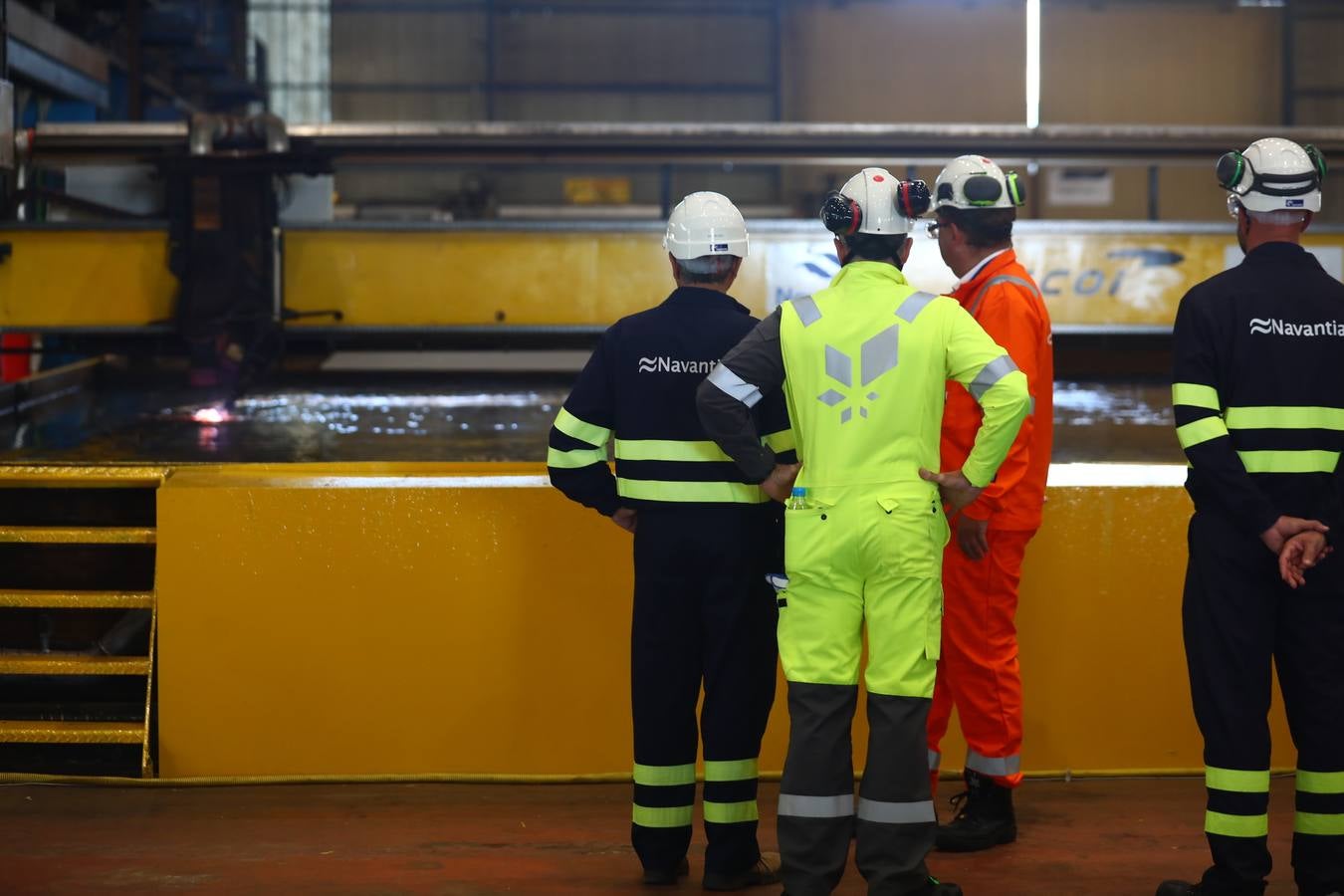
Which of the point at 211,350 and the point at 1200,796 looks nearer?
the point at 1200,796

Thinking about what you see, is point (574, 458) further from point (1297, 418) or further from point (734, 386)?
point (1297, 418)

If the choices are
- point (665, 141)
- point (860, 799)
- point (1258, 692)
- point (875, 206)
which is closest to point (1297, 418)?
point (1258, 692)

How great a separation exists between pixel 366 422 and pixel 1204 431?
466 cm

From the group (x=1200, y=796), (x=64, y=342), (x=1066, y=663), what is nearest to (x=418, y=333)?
Answer: (x=64, y=342)

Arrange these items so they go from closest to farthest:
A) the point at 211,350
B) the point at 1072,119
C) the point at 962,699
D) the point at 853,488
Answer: the point at 853,488
the point at 962,699
the point at 211,350
the point at 1072,119

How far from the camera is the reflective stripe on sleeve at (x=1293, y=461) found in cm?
287

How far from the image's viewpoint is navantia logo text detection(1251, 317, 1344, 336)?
9.43 feet

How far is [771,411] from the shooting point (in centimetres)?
314

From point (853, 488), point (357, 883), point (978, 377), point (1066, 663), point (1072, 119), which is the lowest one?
point (357, 883)

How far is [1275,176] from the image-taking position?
2.94 m

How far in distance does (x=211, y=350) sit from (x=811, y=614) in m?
5.02

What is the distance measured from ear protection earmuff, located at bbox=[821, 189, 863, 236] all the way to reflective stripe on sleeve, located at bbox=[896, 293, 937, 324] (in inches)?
8.2

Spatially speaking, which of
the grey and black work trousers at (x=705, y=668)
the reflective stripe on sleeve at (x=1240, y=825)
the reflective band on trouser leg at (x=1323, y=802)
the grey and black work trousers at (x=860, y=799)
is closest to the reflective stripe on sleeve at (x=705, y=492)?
the grey and black work trousers at (x=705, y=668)

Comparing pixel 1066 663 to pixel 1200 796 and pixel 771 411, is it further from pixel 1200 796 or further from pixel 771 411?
pixel 771 411
